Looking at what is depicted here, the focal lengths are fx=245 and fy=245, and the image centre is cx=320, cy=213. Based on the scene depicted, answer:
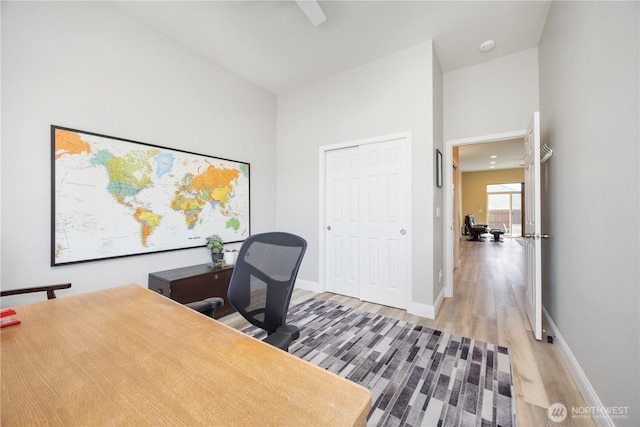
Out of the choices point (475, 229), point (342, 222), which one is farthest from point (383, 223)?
point (475, 229)

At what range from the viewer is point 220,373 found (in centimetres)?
71

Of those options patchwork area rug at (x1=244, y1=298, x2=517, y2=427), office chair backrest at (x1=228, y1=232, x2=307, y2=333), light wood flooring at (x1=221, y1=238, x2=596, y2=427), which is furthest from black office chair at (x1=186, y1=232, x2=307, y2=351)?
light wood flooring at (x1=221, y1=238, x2=596, y2=427)

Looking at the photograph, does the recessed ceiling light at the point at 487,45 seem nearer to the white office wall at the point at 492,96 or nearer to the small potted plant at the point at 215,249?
the white office wall at the point at 492,96

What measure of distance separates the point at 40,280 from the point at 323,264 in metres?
2.72

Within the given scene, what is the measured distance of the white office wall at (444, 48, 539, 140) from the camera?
9.38ft

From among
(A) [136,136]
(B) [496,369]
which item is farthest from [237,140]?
(B) [496,369]

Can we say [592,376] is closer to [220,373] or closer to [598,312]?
[598,312]

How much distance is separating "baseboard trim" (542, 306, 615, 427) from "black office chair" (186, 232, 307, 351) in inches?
67.8

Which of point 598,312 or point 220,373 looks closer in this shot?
point 220,373

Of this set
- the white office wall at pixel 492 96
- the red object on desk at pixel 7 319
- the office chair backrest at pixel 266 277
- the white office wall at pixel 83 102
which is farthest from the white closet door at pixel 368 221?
the red object on desk at pixel 7 319

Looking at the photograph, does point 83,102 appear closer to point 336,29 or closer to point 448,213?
point 336,29

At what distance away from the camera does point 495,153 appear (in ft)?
23.2

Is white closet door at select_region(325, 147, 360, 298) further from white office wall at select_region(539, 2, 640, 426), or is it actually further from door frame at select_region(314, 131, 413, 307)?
white office wall at select_region(539, 2, 640, 426)

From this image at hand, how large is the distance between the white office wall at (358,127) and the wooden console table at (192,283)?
52.3 inches
